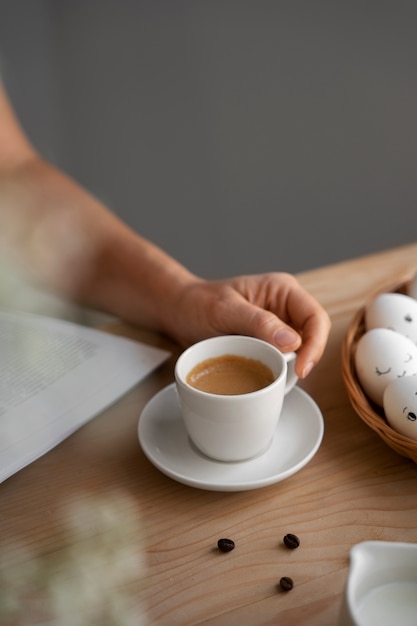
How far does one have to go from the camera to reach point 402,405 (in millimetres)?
612

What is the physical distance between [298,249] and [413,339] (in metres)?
1.48

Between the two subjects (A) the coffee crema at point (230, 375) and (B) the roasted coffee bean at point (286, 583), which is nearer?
(B) the roasted coffee bean at point (286, 583)

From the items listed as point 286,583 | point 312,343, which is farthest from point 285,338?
point 286,583

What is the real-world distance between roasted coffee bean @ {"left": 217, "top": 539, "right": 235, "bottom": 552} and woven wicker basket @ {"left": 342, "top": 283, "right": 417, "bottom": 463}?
172 mm

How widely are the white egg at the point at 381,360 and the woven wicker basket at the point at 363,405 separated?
0.01 m

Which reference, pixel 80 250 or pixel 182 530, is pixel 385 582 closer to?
pixel 182 530

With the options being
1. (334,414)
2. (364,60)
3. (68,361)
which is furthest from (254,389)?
(364,60)

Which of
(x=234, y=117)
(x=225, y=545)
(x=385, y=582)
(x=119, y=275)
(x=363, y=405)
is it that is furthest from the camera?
(x=234, y=117)

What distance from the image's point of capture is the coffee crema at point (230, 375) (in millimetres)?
645

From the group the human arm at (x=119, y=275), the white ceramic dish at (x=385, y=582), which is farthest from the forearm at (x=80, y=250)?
the white ceramic dish at (x=385, y=582)

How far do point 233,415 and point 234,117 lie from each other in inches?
64.7

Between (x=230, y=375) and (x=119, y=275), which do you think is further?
(x=119, y=275)

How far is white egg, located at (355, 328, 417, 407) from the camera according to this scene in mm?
665

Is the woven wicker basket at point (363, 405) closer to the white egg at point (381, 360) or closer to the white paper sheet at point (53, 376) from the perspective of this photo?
the white egg at point (381, 360)
